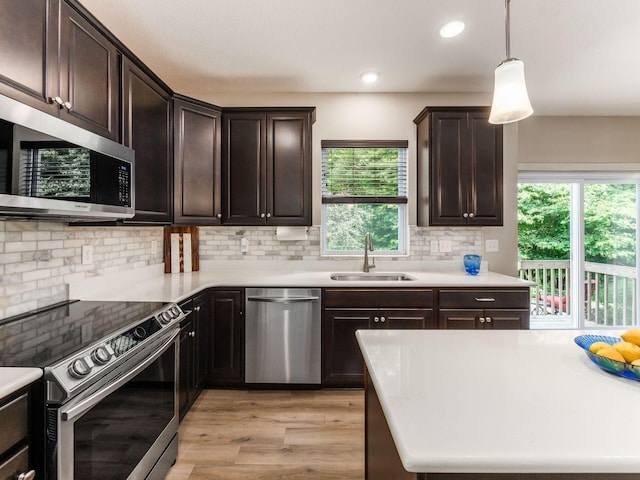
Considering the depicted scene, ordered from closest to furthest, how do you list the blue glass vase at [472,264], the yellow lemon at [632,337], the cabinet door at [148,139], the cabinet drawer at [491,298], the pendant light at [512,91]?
the yellow lemon at [632,337], the pendant light at [512,91], the cabinet door at [148,139], the cabinet drawer at [491,298], the blue glass vase at [472,264]

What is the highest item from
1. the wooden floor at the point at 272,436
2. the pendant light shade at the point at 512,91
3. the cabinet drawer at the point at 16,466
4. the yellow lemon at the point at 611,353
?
the pendant light shade at the point at 512,91

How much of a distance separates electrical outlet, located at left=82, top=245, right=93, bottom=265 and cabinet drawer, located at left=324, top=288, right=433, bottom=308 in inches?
64.7

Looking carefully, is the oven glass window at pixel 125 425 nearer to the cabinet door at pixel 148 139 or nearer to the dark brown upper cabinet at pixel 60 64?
the cabinet door at pixel 148 139

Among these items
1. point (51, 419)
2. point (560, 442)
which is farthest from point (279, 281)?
point (560, 442)

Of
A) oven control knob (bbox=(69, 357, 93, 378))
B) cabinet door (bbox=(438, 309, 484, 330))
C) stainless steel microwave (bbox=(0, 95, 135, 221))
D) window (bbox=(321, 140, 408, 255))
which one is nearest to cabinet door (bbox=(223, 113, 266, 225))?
window (bbox=(321, 140, 408, 255))

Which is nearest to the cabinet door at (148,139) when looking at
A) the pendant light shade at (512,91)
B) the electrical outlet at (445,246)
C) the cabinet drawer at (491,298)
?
the pendant light shade at (512,91)

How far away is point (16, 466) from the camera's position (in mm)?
994

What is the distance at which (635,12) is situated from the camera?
2.14 meters

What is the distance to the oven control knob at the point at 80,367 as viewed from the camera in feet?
3.71

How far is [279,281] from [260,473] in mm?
1306

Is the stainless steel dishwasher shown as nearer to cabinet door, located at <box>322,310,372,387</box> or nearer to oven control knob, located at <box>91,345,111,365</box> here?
cabinet door, located at <box>322,310,372,387</box>

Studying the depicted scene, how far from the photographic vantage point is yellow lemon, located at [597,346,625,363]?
101cm

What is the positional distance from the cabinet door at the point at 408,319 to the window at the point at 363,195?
0.85 meters

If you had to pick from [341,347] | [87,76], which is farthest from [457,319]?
[87,76]
